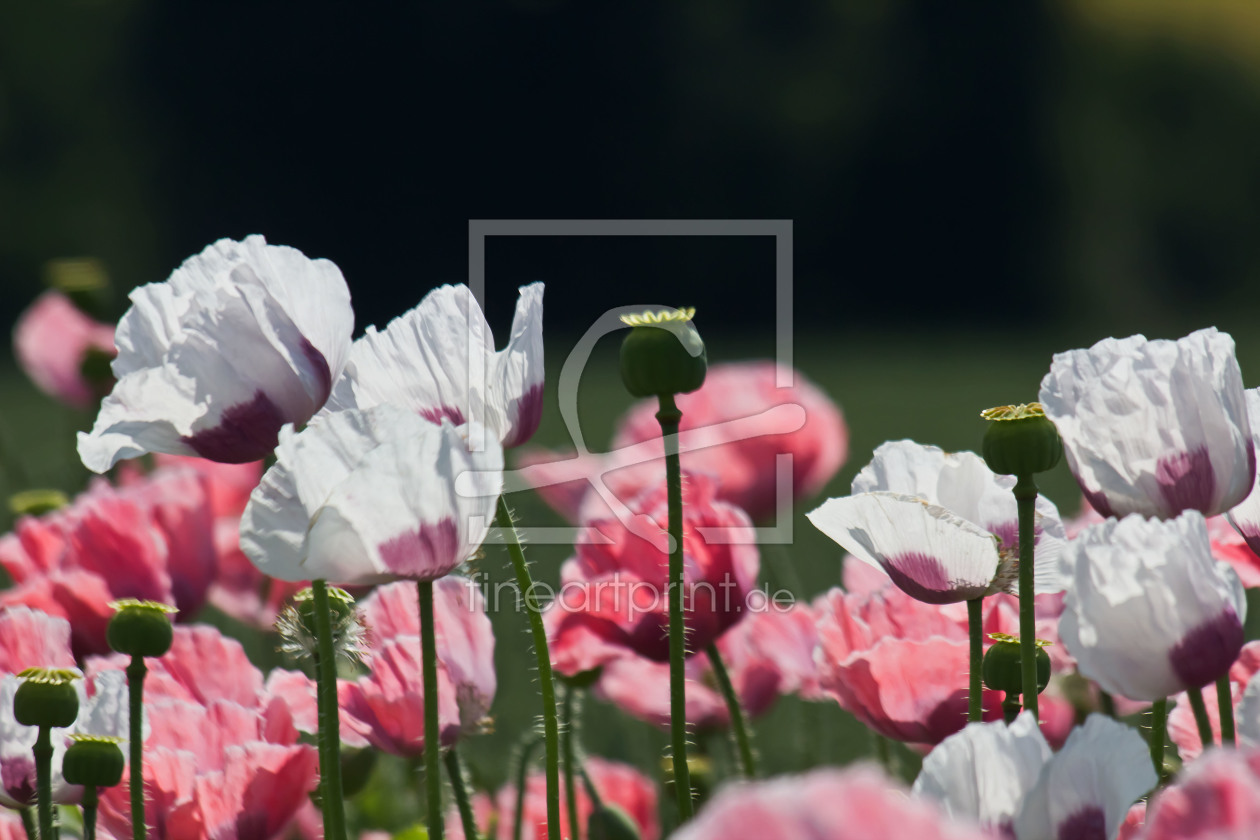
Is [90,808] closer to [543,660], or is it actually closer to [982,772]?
[543,660]

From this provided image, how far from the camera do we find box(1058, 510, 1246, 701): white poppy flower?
0.35 meters

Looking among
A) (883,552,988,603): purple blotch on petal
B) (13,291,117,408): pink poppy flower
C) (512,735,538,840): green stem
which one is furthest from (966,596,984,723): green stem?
(13,291,117,408): pink poppy flower

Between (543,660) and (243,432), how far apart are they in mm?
123

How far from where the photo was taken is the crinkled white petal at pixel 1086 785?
311 mm

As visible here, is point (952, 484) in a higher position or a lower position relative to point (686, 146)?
lower

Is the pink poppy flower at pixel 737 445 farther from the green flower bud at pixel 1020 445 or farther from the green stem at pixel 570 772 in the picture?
the green flower bud at pixel 1020 445

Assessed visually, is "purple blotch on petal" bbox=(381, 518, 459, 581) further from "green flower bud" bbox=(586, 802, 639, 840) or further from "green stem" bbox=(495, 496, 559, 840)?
"green flower bud" bbox=(586, 802, 639, 840)

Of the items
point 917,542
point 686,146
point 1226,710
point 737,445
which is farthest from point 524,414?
point 686,146

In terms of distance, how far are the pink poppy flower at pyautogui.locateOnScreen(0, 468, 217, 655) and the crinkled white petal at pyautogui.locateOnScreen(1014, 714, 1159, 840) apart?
1.50 feet

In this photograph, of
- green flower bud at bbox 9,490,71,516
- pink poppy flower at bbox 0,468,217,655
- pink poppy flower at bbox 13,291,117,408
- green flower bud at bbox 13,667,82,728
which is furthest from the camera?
pink poppy flower at bbox 13,291,117,408

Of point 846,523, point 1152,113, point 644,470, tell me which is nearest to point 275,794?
point 846,523

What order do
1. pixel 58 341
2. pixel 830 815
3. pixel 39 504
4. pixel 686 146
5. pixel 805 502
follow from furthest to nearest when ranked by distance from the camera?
pixel 686 146 < pixel 805 502 < pixel 58 341 < pixel 39 504 < pixel 830 815

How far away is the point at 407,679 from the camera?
1.72 feet

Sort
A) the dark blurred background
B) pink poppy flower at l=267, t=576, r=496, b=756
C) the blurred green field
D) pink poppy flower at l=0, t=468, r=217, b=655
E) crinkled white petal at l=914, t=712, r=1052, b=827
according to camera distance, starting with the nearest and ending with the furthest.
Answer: crinkled white petal at l=914, t=712, r=1052, b=827 < pink poppy flower at l=267, t=576, r=496, b=756 < pink poppy flower at l=0, t=468, r=217, b=655 < the blurred green field < the dark blurred background
